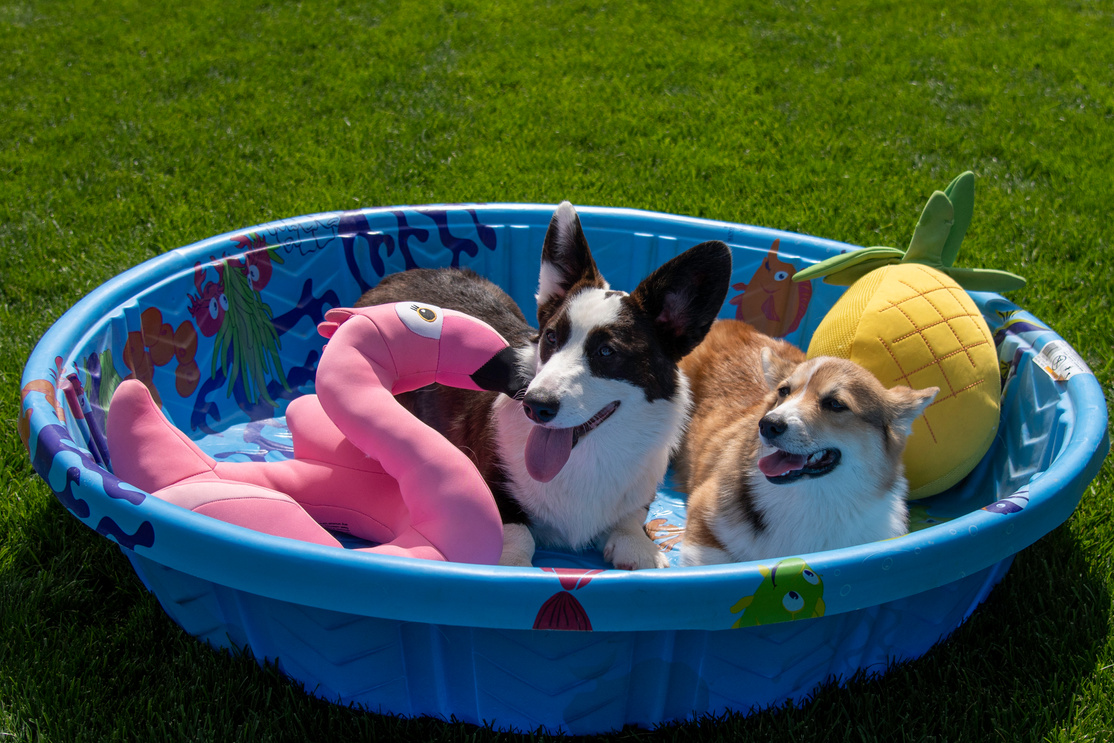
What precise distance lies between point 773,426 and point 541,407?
2.17ft

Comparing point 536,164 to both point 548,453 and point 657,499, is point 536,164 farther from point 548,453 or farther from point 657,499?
point 548,453

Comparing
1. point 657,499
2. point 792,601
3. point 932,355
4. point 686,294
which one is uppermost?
point 686,294

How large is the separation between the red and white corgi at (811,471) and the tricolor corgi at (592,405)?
0.25 meters

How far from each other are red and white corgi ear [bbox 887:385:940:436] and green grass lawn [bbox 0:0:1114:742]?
0.67 metres

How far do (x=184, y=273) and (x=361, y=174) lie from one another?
243 centimetres

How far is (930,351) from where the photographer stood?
293 cm

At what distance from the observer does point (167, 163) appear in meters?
5.91

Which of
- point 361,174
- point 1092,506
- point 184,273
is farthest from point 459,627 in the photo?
point 361,174

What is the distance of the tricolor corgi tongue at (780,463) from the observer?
2.46 metres

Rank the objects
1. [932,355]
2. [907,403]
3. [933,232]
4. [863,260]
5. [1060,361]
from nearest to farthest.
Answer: [907,403] < [932,355] < [1060,361] < [933,232] < [863,260]

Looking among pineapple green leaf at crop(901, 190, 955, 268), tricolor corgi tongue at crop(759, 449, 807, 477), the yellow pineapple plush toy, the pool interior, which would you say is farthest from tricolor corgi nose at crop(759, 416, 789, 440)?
pineapple green leaf at crop(901, 190, 955, 268)

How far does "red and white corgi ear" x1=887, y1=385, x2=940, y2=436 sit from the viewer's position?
99.3 inches

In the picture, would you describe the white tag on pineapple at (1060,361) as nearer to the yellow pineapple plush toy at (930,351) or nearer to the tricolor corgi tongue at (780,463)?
the yellow pineapple plush toy at (930,351)

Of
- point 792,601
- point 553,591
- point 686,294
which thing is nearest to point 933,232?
point 686,294
